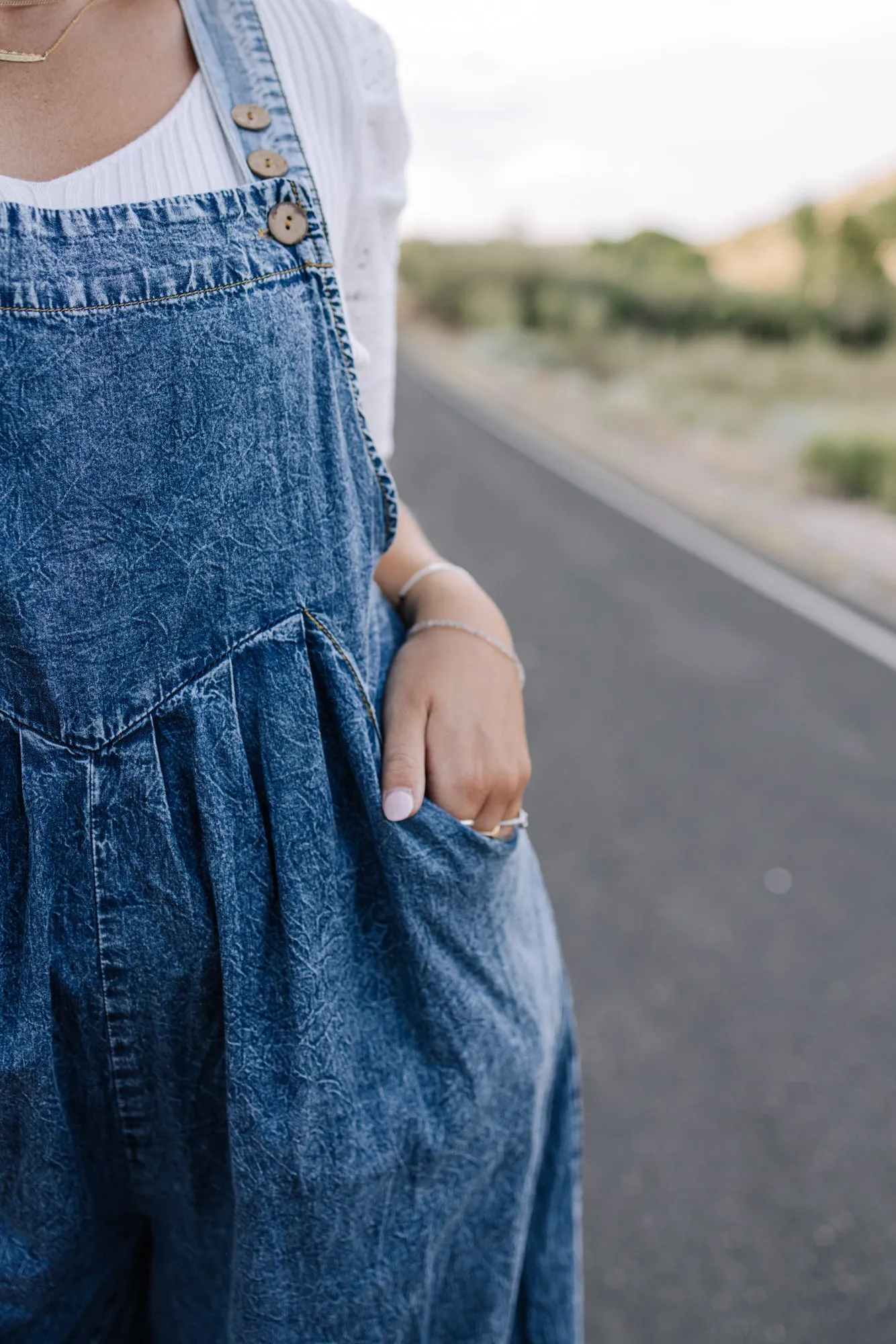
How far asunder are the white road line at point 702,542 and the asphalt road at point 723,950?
0.18 metres

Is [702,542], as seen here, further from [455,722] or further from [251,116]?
[251,116]

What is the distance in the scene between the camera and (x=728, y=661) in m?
4.39

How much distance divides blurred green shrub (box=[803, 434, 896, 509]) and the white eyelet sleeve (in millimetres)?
7290

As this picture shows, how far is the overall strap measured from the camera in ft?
2.19

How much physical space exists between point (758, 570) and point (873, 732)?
1.97 m

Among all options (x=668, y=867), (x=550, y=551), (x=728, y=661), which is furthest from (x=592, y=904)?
(x=550, y=551)

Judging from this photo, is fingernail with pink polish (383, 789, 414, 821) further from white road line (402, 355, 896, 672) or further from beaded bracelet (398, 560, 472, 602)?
white road line (402, 355, 896, 672)

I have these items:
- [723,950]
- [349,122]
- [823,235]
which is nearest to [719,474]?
[723,950]

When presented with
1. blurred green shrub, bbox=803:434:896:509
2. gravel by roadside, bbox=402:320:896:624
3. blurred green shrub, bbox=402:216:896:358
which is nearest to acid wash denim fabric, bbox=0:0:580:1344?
gravel by roadside, bbox=402:320:896:624

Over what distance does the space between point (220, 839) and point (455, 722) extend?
22 centimetres

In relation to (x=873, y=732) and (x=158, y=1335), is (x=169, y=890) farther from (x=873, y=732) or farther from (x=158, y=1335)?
(x=873, y=732)

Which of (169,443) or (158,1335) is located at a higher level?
(169,443)

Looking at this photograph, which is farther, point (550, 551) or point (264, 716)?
point (550, 551)

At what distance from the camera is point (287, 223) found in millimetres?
655
